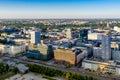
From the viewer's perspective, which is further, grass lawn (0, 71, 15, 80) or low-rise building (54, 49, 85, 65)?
low-rise building (54, 49, 85, 65)

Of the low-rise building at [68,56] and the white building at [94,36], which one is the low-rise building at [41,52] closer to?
the low-rise building at [68,56]

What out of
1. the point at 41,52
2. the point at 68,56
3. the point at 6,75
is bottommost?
the point at 6,75

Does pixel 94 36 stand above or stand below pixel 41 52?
→ above

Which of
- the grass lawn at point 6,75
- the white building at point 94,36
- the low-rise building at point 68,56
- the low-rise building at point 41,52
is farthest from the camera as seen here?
the white building at point 94,36

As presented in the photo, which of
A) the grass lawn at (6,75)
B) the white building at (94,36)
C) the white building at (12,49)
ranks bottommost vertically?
the grass lawn at (6,75)

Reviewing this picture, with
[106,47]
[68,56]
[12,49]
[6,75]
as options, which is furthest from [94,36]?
[6,75]

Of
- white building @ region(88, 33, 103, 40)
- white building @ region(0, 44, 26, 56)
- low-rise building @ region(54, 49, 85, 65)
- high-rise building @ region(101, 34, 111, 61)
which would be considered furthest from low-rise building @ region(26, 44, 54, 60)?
white building @ region(88, 33, 103, 40)

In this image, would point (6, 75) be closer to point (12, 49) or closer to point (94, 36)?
point (12, 49)

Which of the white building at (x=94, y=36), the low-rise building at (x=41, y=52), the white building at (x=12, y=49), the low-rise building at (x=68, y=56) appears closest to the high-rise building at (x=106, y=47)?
the low-rise building at (x=68, y=56)

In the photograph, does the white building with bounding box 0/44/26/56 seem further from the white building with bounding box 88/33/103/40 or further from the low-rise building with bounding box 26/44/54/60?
the white building with bounding box 88/33/103/40

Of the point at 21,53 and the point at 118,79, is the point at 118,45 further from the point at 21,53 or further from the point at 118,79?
the point at 21,53

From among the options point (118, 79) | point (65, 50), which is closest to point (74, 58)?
point (65, 50)
